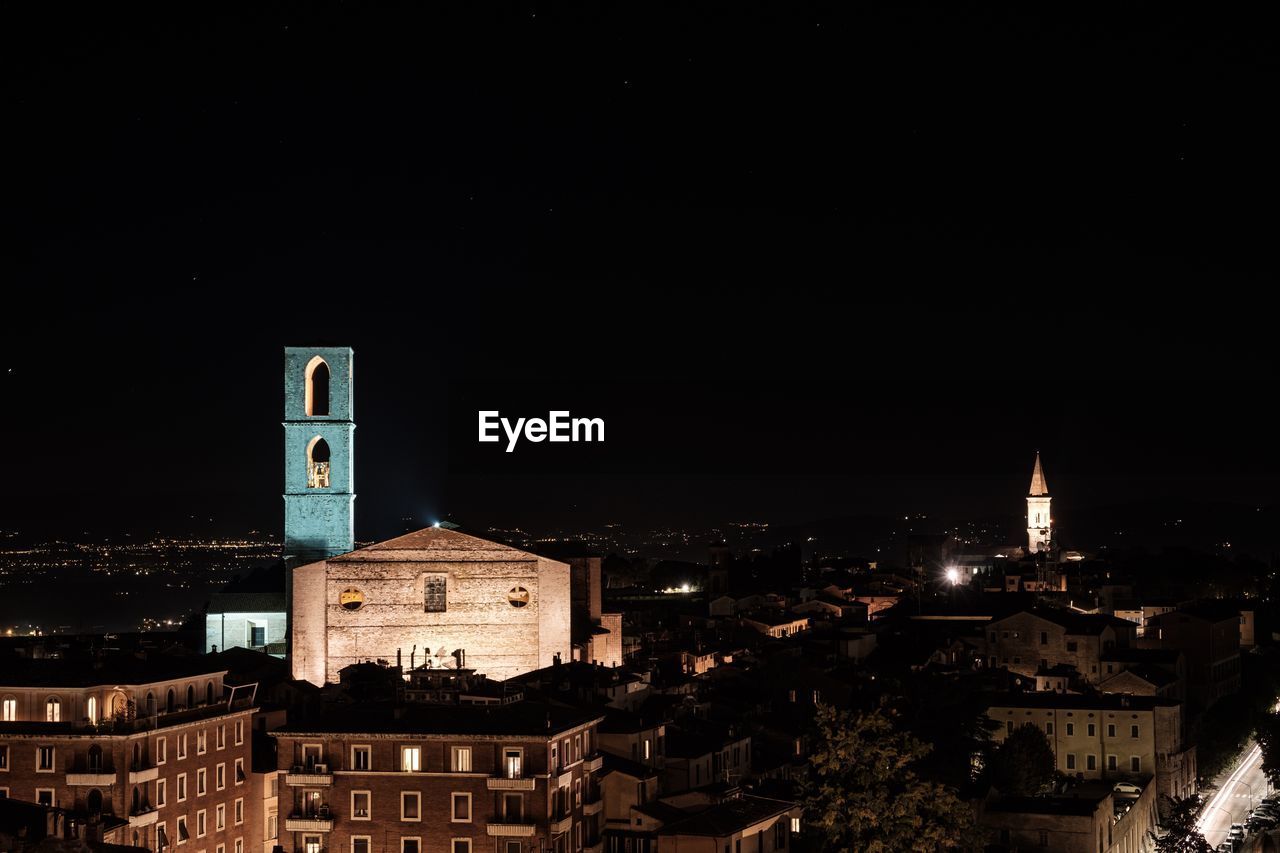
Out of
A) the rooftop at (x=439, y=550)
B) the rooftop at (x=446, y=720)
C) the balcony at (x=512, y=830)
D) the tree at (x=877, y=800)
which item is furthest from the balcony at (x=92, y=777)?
the rooftop at (x=439, y=550)

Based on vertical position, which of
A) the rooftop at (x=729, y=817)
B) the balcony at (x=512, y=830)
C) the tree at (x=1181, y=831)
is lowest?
the tree at (x=1181, y=831)

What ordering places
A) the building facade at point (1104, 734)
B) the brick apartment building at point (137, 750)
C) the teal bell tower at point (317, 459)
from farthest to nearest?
the teal bell tower at point (317, 459), the building facade at point (1104, 734), the brick apartment building at point (137, 750)

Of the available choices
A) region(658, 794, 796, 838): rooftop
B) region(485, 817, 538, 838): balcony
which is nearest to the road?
region(658, 794, 796, 838): rooftop

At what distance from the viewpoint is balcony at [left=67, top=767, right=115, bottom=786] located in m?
32.7

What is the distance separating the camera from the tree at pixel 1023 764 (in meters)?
47.5

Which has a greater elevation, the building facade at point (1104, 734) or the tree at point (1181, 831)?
the building facade at point (1104, 734)

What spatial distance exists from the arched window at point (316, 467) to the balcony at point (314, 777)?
2139cm

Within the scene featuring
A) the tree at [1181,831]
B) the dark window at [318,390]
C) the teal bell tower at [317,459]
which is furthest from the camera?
the dark window at [318,390]

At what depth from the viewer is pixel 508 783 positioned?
34.2 metres

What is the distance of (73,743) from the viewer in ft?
109

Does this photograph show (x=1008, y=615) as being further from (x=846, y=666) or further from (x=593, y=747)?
(x=593, y=747)

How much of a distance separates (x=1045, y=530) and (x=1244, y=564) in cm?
4270

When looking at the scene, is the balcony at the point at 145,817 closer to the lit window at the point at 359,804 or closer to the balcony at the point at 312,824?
the balcony at the point at 312,824

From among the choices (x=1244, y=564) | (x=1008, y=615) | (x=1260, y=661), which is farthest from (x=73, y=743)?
(x=1244, y=564)
